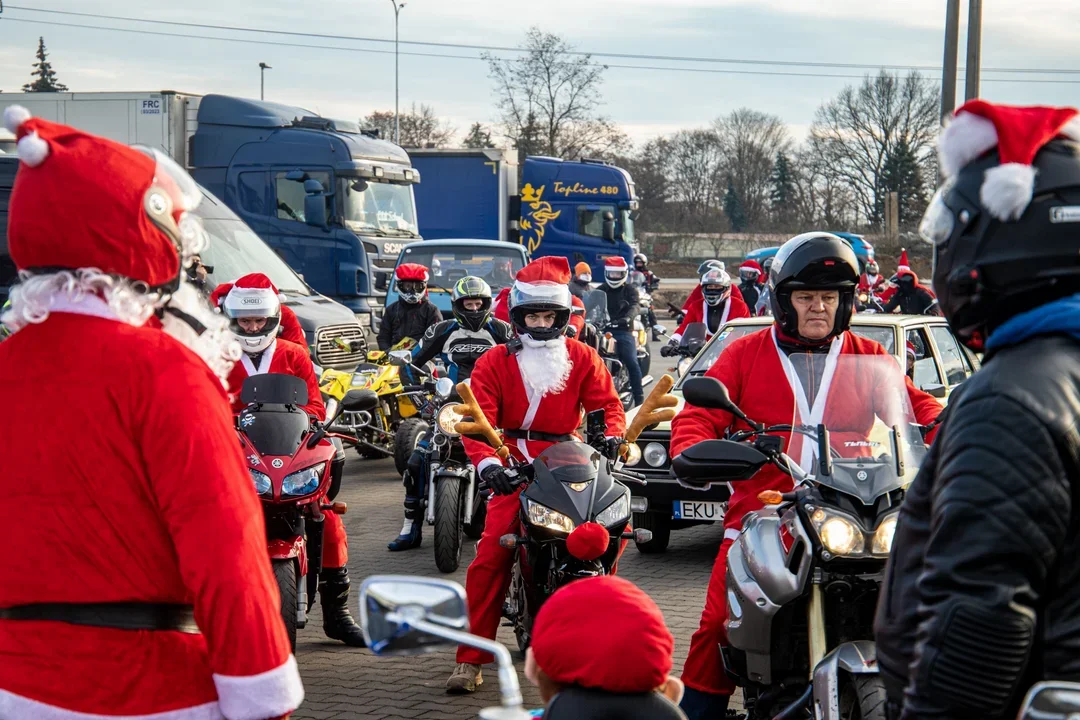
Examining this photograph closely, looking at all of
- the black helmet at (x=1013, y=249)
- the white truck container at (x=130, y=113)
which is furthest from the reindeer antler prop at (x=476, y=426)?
the white truck container at (x=130, y=113)

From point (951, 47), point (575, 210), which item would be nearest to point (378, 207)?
point (575, 210)

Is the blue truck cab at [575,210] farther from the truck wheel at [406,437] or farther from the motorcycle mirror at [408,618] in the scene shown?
the motorcycle mirror at [408,618]

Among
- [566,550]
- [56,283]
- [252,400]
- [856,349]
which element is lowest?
[566,550]

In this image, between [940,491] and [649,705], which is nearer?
[940,491]

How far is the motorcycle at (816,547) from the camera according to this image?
156 inches

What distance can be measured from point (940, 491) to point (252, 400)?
4.55m

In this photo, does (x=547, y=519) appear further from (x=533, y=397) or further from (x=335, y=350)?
(x=335, y=350)

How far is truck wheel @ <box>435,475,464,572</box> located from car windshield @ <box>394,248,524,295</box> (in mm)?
Result: 10450

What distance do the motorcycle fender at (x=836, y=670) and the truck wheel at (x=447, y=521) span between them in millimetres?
4909

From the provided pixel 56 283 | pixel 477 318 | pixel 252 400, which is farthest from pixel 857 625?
pixel 477 318

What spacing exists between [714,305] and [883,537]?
12980 millimetres

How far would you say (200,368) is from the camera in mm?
2605

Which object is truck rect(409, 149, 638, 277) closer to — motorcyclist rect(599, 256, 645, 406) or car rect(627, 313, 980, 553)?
motorcyclist rect(599, 256, 645, 406)

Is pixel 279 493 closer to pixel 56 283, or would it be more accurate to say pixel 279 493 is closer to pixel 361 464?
pixel 56 283
